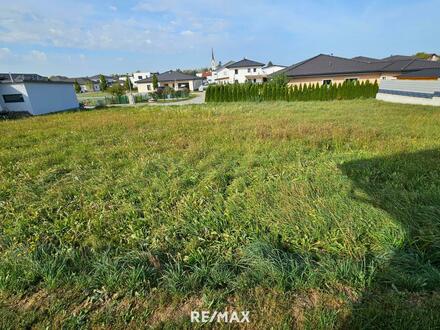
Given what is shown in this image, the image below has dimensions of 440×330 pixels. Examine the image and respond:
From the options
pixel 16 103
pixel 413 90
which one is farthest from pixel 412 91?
pixel 16 103

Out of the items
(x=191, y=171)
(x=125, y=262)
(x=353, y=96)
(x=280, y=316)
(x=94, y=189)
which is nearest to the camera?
(x=280, y=316)

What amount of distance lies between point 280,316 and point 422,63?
33.9m

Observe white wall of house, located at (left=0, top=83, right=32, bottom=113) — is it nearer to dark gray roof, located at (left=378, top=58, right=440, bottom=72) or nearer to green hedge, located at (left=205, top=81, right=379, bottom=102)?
green hedge, located at (left=205, top=81, right=379, bottom=102)

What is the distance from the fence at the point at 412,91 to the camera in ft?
43.2

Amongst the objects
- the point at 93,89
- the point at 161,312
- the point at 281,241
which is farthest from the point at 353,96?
the point at 93,89

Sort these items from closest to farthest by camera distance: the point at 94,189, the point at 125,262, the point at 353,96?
1. the point at 125,262
2. the point at 94,189
3. the point at 353,96

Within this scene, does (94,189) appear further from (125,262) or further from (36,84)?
(36,84)

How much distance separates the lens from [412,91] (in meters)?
14.5

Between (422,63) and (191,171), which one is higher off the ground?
(422,63)

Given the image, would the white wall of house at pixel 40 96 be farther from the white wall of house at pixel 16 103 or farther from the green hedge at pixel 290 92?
the green hedge at pixel 290 92

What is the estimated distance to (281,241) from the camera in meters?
2.78

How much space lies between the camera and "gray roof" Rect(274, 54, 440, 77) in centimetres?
2380

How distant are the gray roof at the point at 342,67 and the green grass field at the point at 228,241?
2095 centimetres

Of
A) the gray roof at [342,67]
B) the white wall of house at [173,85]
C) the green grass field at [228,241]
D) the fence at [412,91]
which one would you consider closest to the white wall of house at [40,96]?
the green grass field at [228,241]
